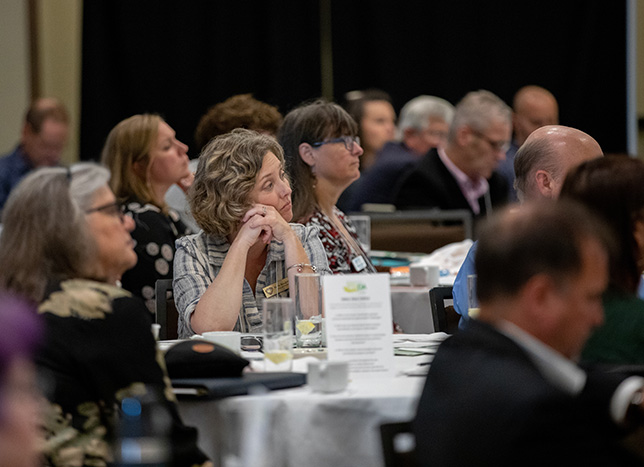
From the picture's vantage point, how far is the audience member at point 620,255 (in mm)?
2008

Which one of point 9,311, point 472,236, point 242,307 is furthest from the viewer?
point 472,236

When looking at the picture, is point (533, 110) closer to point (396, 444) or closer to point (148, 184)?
point (148, 184)

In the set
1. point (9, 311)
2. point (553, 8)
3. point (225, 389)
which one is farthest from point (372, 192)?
point (9, 311)

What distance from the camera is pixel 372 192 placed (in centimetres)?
758

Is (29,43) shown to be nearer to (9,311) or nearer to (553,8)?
(553,8)

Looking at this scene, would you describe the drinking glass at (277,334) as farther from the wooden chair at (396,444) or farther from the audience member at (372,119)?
the audience member at (372,119)

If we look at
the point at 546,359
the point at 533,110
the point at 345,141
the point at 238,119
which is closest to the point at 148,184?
the point at 238,119

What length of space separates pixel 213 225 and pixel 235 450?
52.9 inches

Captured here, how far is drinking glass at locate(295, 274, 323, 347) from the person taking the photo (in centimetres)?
287

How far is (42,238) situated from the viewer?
2.02 meters

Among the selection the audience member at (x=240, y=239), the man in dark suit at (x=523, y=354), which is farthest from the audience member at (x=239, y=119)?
the man in dark suit at (x=523, y=354)

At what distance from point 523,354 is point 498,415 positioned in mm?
126

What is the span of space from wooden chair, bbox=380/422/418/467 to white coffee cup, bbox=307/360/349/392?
390 mm

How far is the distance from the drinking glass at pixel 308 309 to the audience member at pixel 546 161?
54cm
